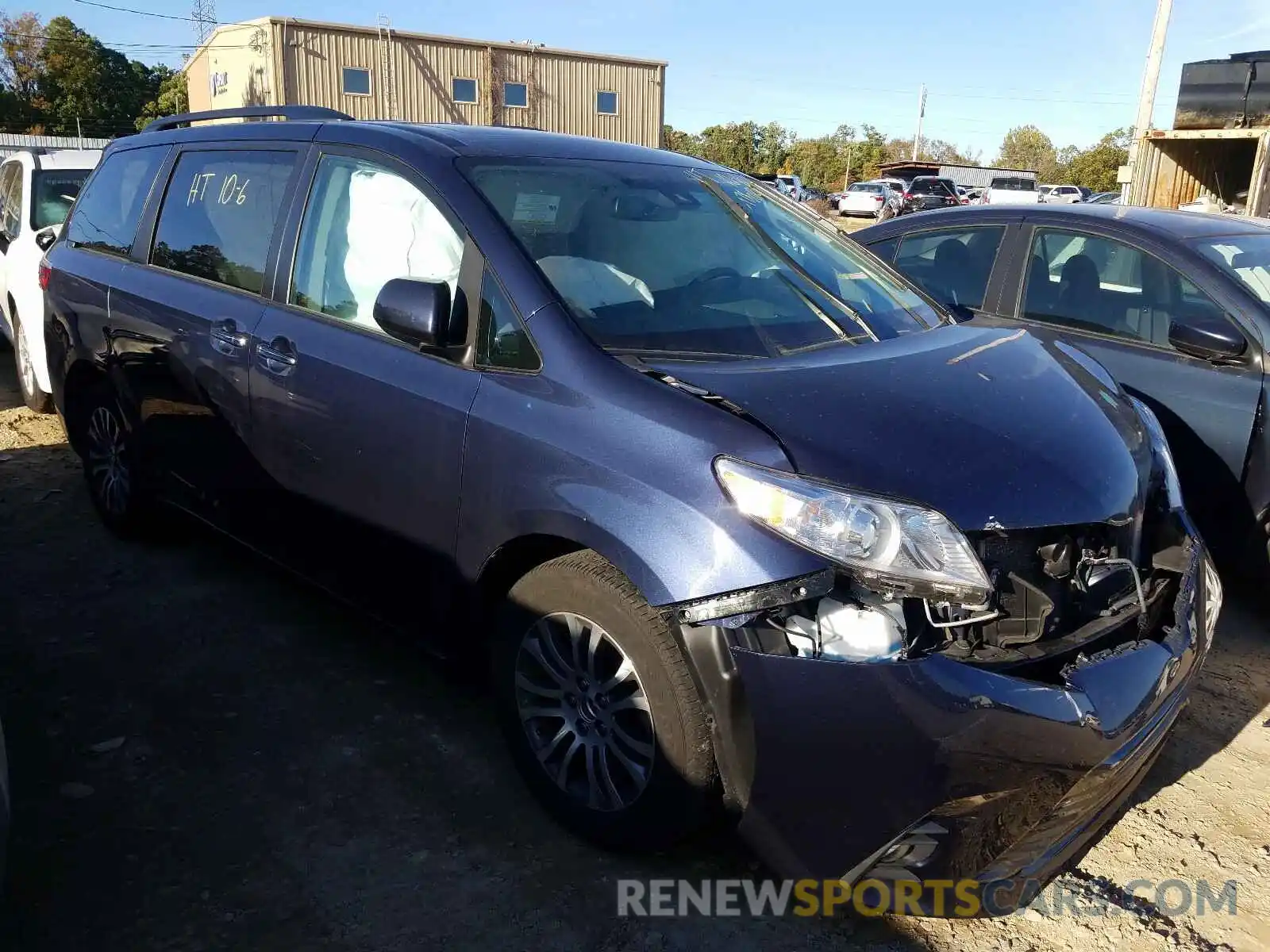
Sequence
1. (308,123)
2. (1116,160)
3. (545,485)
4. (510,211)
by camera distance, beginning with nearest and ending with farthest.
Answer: (545,485)
(510,211)
(308,123)
(1116,160)

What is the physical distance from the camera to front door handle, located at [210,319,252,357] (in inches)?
136

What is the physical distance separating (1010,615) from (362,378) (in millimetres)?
1909

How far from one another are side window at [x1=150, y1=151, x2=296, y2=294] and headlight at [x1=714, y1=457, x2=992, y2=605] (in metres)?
2.21

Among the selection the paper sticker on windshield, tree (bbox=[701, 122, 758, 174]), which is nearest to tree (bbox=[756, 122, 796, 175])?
tree (bbox=[701, 122, 758, 174])

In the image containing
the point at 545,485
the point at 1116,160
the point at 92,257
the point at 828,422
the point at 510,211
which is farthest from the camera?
the point at 1116,160

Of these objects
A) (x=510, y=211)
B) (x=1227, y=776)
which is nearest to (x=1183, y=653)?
(x=1227, y=776)

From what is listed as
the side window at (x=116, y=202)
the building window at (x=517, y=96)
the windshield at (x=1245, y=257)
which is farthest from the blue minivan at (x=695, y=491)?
the building window at (x=517, y=96)

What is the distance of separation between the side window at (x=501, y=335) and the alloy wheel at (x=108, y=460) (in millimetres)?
2499

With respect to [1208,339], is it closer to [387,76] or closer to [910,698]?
[910,698]

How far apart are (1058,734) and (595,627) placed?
106 centimetres

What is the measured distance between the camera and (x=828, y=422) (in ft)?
7.61

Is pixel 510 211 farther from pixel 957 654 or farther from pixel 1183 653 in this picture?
pixel 1183 653

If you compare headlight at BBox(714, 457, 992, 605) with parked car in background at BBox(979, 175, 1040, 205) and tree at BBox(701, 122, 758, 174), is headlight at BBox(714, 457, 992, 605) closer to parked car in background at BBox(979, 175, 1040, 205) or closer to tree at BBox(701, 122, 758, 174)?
parked car in background at BBox(979, 175, 1040, 205)

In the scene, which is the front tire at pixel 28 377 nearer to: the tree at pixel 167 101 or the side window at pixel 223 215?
the side window at pixel 223 215
